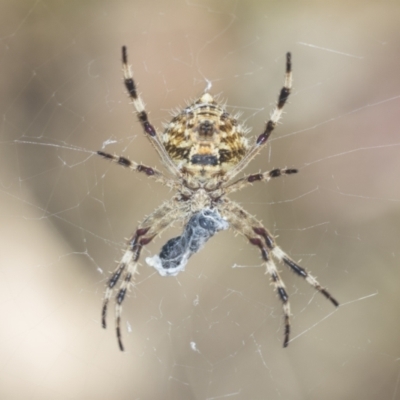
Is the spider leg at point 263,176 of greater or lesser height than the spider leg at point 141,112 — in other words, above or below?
below

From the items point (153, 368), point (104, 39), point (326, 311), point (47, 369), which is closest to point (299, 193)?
point (326, 311)

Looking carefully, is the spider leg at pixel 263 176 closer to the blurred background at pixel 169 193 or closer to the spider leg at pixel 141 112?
the spider leg at pixel 141 112

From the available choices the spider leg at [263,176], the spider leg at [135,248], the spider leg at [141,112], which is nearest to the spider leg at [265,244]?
the spider leg at [263,176]

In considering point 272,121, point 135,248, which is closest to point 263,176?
point 272,121

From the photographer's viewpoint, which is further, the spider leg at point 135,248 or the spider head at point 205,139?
the spider leg at point 135,248

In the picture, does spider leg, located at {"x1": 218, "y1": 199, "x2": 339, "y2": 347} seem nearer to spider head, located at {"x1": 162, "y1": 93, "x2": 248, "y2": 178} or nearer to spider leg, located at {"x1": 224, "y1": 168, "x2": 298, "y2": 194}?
spider leg, located at {"x1": 224, "y1": 168, "x2": 298, "y2": 194}

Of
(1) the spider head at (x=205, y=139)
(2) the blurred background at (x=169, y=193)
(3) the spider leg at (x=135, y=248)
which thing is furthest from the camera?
(2) the blurred background at (x=169, y=193)

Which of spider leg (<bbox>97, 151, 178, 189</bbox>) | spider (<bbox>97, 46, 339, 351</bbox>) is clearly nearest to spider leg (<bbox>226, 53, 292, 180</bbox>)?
spider (<bbox>97, 46, 339, 351</bbox>)

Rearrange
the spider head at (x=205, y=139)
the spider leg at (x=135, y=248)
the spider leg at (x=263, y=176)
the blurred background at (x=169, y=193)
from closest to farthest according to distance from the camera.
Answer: the spider leg at (x=263, y=176), the spider head at (x=205, y=139), the spider leg at (x=135, y=248), the blurred background at (x=169, y=193)
